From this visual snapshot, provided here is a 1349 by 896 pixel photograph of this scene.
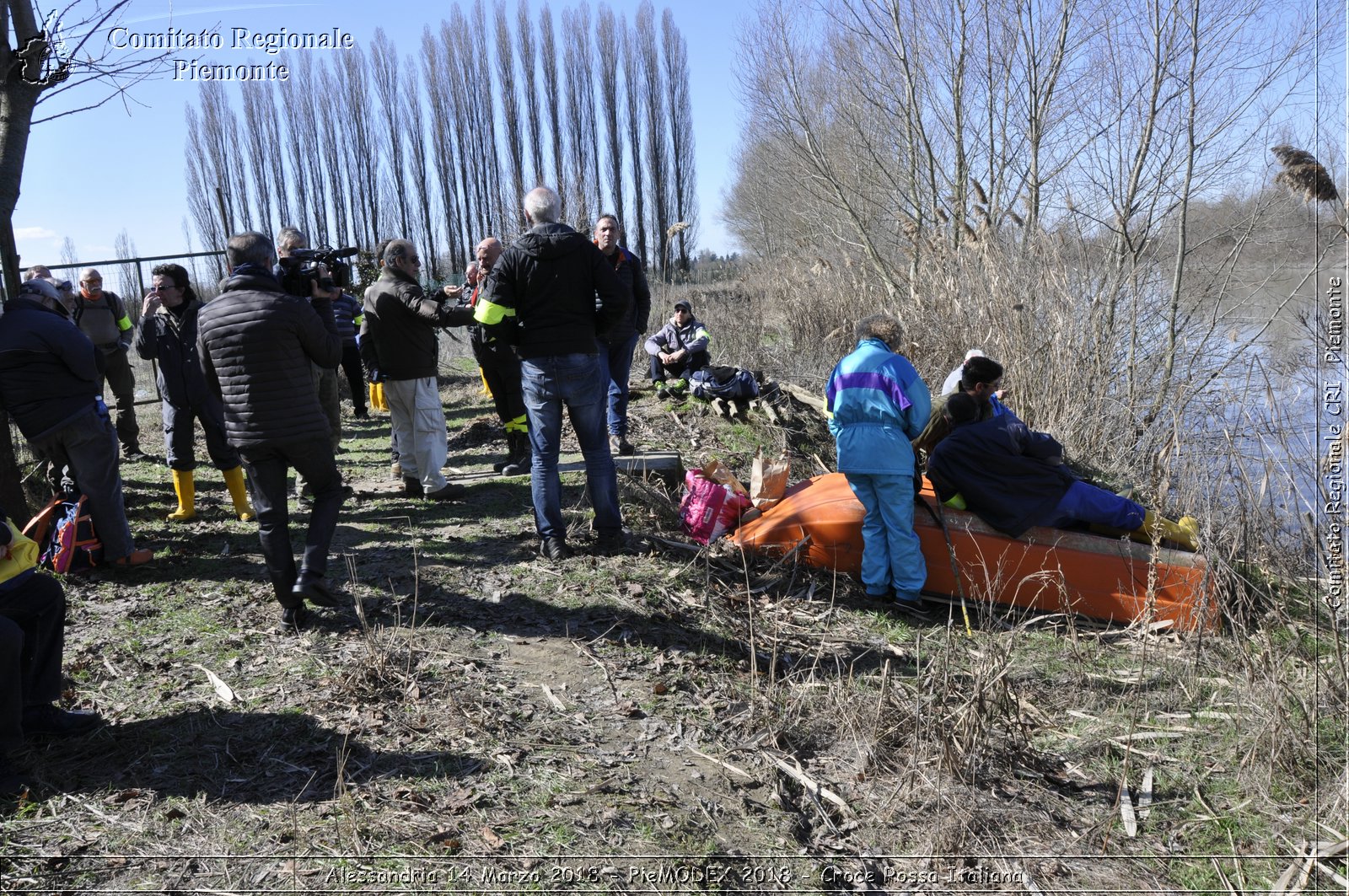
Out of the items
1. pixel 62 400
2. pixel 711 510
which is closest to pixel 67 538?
pixel 62 400

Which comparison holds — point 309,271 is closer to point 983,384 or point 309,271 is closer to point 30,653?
point 30,653

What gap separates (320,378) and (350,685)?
11.7 feet

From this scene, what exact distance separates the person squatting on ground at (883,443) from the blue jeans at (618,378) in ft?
7.60

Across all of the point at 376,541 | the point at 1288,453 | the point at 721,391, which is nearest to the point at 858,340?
the point at 1288,453

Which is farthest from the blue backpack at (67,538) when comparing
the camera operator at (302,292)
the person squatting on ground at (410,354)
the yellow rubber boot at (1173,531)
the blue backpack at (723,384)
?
the yellow rubber boot at (1173,531)

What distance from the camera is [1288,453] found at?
3.95 metres

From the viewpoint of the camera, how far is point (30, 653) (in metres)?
3.40

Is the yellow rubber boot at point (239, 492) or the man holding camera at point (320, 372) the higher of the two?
the man holding camera at point (320, 372)

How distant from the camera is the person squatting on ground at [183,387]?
19.4ft

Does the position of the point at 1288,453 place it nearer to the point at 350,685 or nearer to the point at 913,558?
the point at 913,558

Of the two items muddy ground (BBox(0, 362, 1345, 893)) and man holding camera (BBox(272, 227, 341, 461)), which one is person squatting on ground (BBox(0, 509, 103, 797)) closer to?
muddy ground (BBox(0, 362, 1345, 893))

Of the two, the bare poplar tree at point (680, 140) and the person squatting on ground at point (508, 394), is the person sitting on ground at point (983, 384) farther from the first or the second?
the bare poplar tree at point (680, 140)

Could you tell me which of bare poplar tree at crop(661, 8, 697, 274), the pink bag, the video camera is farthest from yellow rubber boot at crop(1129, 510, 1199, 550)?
bare poplar tree at crop(661, 8, 697, 274)

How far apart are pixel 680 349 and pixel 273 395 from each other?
608 centimetres
